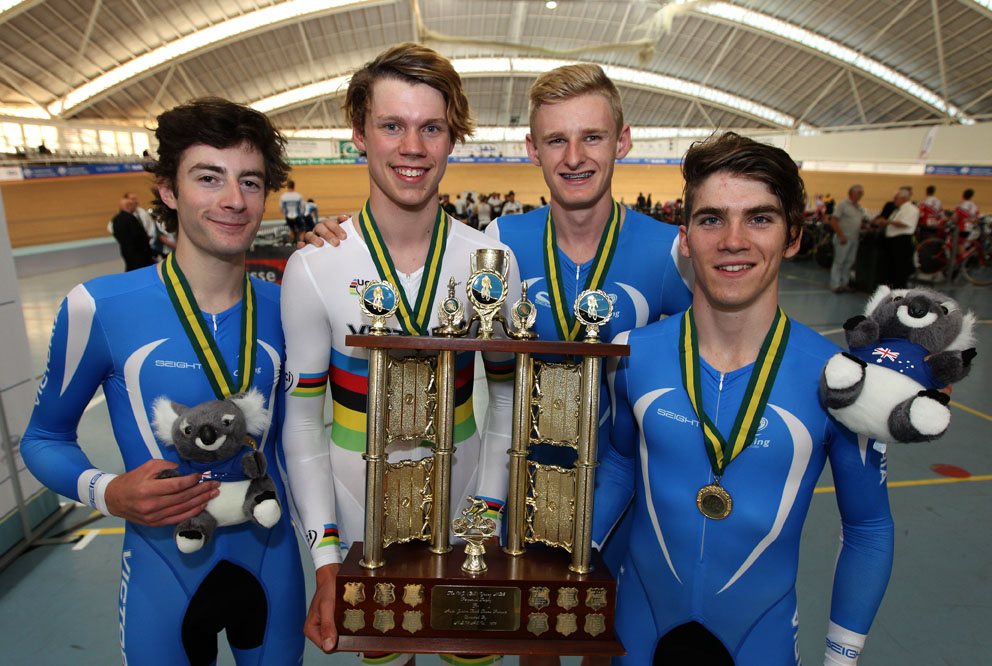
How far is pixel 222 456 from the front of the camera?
1.60 metres

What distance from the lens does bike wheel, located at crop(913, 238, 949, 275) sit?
11.7 m

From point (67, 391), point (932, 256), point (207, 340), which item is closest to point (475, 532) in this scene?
point (207, 340)

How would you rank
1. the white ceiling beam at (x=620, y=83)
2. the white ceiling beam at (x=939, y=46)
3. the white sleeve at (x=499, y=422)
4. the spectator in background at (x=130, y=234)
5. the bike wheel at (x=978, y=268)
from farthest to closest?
the white ceiling beam at (x=620, y=83) → the white ceiling beam at (x=939, y=46) → the bike wheel at (x=978, y=268) → the spectator in background at (x=130, y=234) → the white sleeve at (x=499, y=422)

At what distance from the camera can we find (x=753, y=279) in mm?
1500

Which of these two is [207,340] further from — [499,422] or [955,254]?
[955,254]

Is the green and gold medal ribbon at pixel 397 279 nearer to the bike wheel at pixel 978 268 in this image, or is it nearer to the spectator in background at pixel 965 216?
the spectator in background at pixel 965 216

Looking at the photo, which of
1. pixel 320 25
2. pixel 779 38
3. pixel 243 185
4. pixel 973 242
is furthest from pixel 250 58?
pixel 243 185

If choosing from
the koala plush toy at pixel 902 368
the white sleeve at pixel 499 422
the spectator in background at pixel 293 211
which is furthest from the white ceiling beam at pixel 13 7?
the koala plush toy at pixel 902 368

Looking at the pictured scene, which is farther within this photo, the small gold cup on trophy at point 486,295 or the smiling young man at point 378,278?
the smiling young man at point 378,278

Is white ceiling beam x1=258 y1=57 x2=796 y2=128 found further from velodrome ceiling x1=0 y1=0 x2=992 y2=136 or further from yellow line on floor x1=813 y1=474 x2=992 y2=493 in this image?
yellow line on floor x1=813 y1=474 x2=992 y2=493

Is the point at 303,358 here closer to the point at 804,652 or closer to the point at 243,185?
the point at 243,185

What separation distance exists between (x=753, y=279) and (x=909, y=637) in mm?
2648

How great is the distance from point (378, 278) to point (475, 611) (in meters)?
0.98

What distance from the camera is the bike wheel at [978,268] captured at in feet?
41.7
